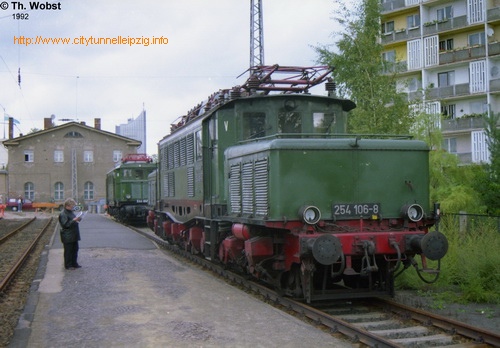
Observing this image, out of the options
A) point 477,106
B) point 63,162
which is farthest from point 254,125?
point 63,162

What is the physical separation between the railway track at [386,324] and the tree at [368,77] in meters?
7.34

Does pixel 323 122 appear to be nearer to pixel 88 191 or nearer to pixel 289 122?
pixel 289 122

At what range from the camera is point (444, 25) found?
38438 mm

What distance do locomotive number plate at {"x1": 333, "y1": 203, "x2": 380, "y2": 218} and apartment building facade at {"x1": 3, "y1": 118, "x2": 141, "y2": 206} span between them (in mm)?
58441

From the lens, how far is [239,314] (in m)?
7.76

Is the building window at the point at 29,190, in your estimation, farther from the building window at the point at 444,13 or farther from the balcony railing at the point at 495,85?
the balcony railing at the point at 495,85

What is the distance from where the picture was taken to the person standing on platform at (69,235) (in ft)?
40.4

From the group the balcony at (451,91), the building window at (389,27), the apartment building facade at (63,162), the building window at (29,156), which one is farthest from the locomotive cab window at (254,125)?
the building window at (29,156)

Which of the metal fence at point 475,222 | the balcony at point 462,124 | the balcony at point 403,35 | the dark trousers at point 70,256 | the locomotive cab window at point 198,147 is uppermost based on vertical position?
the balcony at point 403,35

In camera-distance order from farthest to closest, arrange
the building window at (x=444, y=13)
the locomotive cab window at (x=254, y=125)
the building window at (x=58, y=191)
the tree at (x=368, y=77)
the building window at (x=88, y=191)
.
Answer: the building window at (x=88, y=191)
the building window at (x=58, y=191)
the building window at (x=444, y=13)
the tree at (x=368, y=77)
the locomotive cab window at (x=254, y=125)

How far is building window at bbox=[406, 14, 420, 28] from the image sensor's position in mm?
40219

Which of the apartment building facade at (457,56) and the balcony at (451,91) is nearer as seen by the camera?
the apartment building facade at (457,56)

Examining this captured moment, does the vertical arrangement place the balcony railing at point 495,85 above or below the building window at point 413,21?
below

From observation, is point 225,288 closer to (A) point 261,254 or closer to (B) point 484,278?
(A) point 261,254
